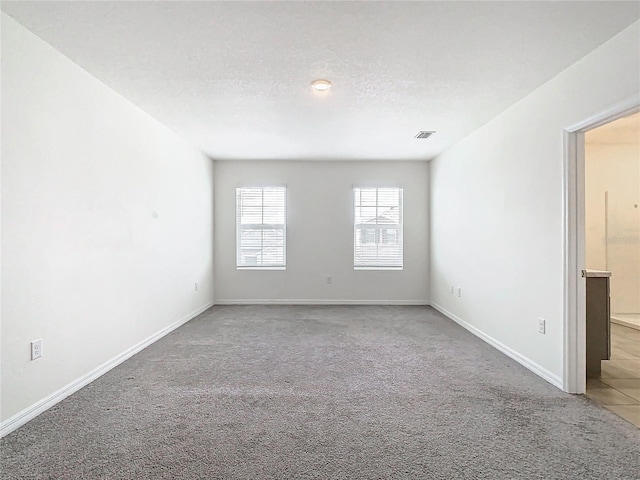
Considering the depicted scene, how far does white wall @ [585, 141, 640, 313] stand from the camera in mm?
5301

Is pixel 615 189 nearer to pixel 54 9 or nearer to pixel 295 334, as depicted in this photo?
pixel 295 334

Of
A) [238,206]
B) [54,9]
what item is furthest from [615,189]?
[54,9]

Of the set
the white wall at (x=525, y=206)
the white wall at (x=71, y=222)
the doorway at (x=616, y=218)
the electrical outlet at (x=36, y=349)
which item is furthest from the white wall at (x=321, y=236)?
the electrical outlet at (x=36, y=349)

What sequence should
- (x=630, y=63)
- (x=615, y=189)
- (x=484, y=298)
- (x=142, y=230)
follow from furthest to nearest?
(x=615, y=189) → (x=484, y=298) → (x=142, y=230) → (x=630, y=63)

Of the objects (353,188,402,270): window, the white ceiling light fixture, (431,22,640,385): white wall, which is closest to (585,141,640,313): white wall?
(431,22,640,385): white wall

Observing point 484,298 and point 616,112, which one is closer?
point 616,112

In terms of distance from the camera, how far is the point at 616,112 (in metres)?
2.37

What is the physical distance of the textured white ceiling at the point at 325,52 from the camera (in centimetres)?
212

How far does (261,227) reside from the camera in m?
6.38

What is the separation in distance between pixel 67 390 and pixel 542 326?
3635mm

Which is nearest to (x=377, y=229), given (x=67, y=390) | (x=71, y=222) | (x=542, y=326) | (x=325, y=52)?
(x=542, y=326)

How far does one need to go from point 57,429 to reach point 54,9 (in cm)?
238

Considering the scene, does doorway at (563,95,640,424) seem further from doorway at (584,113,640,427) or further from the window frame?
the window frame

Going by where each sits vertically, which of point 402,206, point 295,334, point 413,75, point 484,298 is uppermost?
point 413,75
